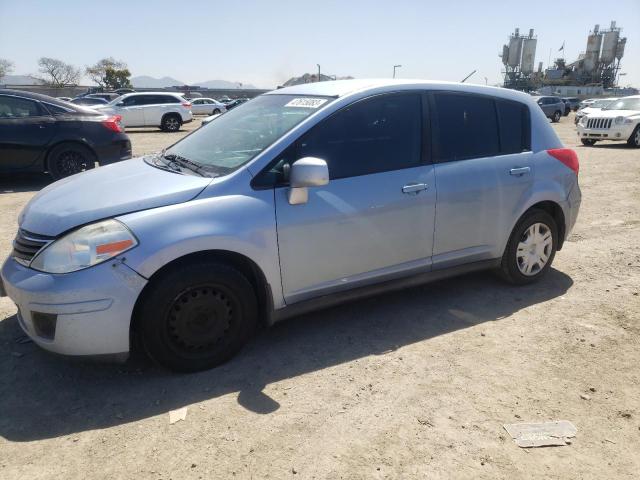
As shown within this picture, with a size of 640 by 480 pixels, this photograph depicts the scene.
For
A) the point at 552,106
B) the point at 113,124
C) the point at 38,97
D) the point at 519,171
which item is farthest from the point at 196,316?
the point at 552,106

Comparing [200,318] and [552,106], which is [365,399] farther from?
[552,106]

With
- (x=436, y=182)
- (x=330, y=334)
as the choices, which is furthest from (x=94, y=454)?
(x=436, y=182)

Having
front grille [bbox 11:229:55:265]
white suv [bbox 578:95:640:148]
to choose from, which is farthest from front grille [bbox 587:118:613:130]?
front grille [bbox 11:229:55:265]

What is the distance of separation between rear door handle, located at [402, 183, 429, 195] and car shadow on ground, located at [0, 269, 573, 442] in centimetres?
101

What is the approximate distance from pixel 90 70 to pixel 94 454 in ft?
328

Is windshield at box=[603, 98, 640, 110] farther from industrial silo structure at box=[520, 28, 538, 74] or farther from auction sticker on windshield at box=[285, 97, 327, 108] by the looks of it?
industrial silo structure at box=[520, 28, 538, 74]

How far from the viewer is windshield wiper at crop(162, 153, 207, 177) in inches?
124

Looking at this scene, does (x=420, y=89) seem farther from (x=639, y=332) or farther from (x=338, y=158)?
(x=639, y=332)

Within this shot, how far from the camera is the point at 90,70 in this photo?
87.5 metres

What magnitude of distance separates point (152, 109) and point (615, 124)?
17592 millimetres

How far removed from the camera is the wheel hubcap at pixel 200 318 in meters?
2.80

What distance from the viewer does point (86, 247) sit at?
258cm

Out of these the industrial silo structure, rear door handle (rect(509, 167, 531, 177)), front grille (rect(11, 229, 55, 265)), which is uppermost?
the industrial silo structure

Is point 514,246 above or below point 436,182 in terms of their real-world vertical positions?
below
